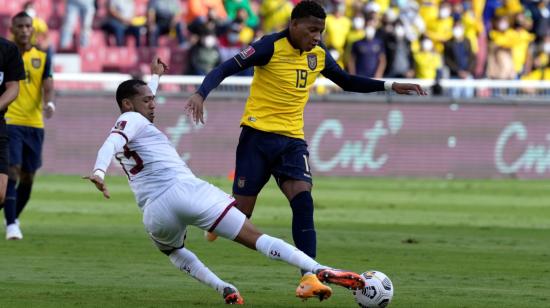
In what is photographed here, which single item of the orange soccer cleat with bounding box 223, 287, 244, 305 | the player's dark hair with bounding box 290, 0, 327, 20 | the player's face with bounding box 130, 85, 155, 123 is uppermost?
the player's dark hair with bounding box 290, 0, 327, 20

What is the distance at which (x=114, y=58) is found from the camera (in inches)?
1027

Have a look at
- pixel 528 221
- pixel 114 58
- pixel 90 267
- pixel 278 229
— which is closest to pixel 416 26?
pixel 114 58

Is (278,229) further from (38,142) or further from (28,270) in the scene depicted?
(28,270)

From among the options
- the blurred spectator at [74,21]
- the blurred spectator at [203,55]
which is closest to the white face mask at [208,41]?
the blurred spectator at [203,55]

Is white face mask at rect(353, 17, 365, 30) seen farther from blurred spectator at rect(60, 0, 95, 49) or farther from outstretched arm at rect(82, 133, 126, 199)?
outstretched arm at rect(82, 133, 126, 199)

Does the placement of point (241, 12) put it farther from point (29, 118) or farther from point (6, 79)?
point (6, 79)

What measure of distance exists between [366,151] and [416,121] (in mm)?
1198

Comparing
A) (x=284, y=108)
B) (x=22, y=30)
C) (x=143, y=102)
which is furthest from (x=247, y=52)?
(x=22, y=30)

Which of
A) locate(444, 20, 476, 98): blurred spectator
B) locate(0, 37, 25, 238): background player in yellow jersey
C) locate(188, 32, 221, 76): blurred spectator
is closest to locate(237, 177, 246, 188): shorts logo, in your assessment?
locate(0, 37, 25, 238): background player in yellow jersey

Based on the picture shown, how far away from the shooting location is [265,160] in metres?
10.1

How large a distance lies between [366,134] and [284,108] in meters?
14.5

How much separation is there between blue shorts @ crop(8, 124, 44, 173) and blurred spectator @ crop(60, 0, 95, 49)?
11631 millimetres

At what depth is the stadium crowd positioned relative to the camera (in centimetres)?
2581

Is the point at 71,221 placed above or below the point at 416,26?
below
